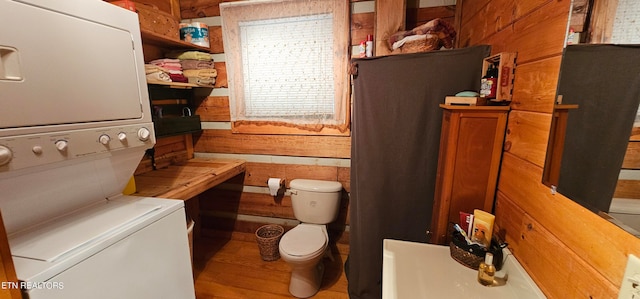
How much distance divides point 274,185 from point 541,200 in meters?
1.81

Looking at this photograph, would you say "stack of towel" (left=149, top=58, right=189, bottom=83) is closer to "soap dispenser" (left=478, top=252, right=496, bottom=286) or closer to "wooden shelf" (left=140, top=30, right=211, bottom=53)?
"wooden shelf" (left=140, top=30, right=211, bottom=53)

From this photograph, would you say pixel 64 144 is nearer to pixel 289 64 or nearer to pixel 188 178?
pixel 188 178

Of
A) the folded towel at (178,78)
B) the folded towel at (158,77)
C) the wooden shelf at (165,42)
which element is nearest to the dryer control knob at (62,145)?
the folded towel at (158,77)

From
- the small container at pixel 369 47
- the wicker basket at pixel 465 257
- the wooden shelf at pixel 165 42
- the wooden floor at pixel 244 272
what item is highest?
the wooden shelf at pixel 165 42

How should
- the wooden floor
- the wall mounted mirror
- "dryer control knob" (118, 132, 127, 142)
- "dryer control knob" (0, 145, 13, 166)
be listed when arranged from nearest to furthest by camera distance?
the wall mounted mirror
"dryer control knob" (0, 145, 13, 166)
"dryer control knob" (118, 132, 127, 142)
the wooden floor

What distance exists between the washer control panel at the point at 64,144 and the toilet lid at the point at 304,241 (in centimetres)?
110

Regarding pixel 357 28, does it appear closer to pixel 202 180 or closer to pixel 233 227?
pixel 202 180

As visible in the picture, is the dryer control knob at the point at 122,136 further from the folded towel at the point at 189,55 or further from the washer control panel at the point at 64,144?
the folded towel at the point at 189,55

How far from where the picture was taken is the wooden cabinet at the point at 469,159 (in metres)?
1.05

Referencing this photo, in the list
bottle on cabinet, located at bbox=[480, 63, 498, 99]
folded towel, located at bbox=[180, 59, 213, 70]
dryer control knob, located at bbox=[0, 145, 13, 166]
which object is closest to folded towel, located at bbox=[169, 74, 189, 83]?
folded towel, located at bbox=[180, 59, 213, 70]

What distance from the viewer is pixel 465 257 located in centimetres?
97

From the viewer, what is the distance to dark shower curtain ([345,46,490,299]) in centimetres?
131

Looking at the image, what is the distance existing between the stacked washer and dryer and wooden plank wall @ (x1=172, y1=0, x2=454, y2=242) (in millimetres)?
1066

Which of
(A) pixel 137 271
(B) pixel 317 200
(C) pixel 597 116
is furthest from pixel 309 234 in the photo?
(C) pixel 597 116
